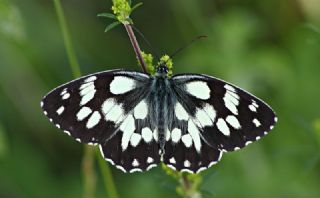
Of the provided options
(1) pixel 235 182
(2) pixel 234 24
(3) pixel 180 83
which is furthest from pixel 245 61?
(3) pixel 180 83

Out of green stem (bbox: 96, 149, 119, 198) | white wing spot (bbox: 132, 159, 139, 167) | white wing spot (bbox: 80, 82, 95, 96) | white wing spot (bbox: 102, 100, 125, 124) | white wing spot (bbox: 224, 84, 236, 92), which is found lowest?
green stem (bbox: 96, 149, 119, 198)

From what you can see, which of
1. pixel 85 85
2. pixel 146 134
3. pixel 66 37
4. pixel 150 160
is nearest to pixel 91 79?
pixel 85 85

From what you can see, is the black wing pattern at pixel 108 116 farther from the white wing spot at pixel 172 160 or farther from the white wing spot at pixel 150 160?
the white wing spot at pixel 172 160

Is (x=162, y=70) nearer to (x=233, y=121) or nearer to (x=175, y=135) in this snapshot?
(x=175, y=135)

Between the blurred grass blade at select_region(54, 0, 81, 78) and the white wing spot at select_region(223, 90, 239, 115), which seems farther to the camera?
the blurred grass blade at select_region(54, 0, 81, 78)

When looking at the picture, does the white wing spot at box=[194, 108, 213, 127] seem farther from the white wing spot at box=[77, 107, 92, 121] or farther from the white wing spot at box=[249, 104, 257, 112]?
the white wing spot at box=[77, 107, 92, 121]

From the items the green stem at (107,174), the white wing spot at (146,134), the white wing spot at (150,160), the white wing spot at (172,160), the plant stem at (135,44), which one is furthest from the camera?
the green stem at (107,174)

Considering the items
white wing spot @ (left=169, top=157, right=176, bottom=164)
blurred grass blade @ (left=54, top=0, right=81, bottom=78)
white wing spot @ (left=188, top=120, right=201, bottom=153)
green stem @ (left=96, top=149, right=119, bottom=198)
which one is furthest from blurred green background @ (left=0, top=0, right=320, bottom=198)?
white wing spot @ (left=169, top=157, right=176, bottom=164)

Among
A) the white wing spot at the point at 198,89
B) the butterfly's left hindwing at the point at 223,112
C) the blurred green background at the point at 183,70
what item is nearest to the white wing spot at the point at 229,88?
the butterfly's left hindwing at the point at 223,112
